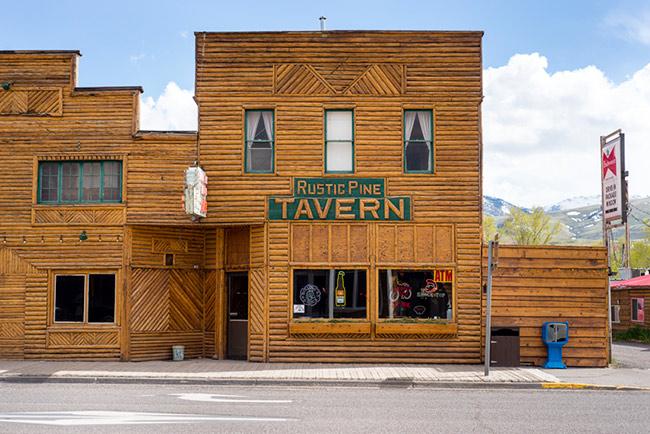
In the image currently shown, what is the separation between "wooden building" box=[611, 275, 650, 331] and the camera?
3262 cm

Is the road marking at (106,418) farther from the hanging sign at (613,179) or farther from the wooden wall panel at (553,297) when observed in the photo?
the hanging sign at (613,179)

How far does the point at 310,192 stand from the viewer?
800 inches

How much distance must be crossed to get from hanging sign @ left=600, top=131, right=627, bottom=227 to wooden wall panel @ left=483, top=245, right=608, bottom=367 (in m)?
3.25

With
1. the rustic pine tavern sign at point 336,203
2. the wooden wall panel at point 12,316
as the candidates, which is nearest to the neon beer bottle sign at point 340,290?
the rustic pine tavern sign at point 336,203

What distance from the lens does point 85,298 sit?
20.4 m

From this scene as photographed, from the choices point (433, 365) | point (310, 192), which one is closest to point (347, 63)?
point (310, 192)

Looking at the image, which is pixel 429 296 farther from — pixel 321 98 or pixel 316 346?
pixel 321 98

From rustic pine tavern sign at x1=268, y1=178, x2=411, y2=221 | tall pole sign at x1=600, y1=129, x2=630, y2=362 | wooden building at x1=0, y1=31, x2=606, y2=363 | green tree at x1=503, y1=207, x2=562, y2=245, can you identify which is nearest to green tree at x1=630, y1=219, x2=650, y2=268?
green tree at x1=503, y1=207, x2=562, y2=245

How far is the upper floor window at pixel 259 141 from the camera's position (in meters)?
20.5

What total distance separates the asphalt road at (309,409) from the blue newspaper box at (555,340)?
346 centimetres

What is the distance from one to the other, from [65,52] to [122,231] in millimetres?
4853

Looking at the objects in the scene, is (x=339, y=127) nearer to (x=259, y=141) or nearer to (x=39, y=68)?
(x=259, y=141)

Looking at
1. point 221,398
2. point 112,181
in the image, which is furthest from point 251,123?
point 221,398

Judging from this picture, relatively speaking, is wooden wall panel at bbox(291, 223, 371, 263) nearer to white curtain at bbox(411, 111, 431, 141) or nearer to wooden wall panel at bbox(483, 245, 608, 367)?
white curtain at bbox(411, 111, 431, 141)
